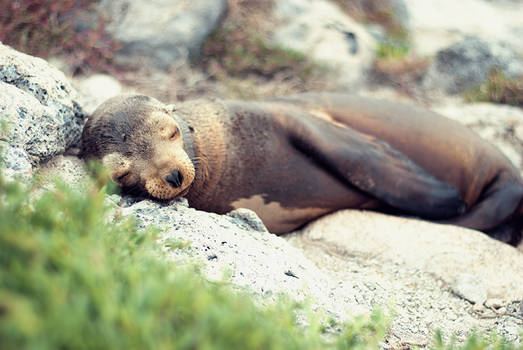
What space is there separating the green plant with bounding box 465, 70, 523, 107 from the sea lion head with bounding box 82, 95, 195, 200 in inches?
200

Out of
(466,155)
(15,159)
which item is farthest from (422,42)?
(15,159)

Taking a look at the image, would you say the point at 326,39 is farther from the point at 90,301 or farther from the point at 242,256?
the point at 90,301

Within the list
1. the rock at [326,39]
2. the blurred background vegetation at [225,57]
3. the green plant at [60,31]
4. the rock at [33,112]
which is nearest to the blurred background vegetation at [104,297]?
the rock at [33,112]

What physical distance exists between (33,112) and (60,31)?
2.93 m

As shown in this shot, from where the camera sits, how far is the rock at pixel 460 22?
26.7ft

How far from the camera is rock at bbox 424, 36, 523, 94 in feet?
23.5

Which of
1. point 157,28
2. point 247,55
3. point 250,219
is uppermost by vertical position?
point 250,219

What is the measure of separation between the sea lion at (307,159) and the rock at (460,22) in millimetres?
4029

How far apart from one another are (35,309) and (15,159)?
1.61 m

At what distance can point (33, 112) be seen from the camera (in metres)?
2.77

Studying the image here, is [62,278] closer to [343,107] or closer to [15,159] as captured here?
[15,159]

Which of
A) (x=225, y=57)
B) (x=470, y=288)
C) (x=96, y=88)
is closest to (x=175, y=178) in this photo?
(x=470, y=288)

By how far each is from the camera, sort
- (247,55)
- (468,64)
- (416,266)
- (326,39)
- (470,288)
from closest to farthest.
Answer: (470,288)
(416,266)
(247,55)
(326,39)
(468,64)

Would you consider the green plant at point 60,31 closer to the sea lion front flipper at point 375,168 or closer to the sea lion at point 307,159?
the sea lion at point 307,159
